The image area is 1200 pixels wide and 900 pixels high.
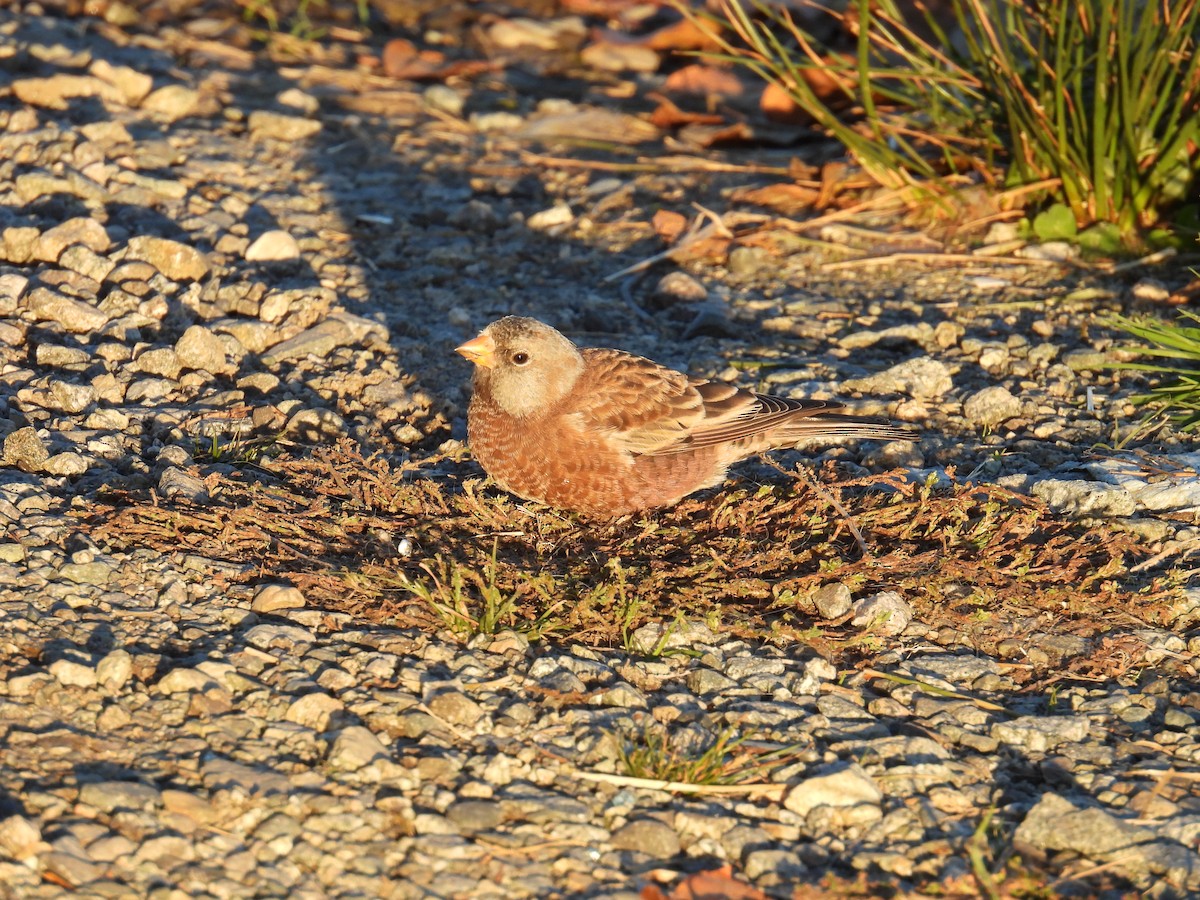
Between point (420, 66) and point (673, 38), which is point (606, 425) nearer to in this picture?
point (673, 38)

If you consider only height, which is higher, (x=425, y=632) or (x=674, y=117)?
(x=674, y=117)

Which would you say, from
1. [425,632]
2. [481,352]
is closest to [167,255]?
[481,352]

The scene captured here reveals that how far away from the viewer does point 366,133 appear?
8.20 metres

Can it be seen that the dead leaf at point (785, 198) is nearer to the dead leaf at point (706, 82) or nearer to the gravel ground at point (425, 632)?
the gravel ground at point (425, 632)

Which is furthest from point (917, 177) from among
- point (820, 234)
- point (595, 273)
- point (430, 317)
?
point (430, 317)

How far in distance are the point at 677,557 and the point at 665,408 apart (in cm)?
69

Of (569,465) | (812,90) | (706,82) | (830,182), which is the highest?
(812,90)

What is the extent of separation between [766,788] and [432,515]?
1685mm

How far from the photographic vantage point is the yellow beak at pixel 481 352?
16.5 ft

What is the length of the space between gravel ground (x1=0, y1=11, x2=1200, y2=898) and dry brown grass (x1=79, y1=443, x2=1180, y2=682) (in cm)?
9

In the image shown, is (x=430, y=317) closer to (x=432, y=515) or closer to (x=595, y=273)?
(x=595, y=273)

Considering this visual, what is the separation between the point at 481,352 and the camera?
5035mm

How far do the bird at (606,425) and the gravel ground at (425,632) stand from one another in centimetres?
46

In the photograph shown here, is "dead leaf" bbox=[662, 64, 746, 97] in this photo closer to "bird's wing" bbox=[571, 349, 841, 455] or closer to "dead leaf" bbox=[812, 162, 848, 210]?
"dead leaf" bbox=[812, 162, 848, 210]
